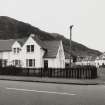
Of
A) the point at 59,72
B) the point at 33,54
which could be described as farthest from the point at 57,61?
the point at 59,72

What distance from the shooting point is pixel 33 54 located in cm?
4662

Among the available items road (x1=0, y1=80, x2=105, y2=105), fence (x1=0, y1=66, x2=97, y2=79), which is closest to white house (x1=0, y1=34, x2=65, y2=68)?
fence (x1=0, y1=66, x2=97, y2=79)

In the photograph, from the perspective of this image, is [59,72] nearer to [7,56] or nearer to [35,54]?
[35,54]

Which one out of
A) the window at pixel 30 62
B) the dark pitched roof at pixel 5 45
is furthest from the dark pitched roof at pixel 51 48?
the dark pitched roof at pixel 5 45

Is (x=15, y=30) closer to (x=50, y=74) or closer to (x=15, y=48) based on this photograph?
(x=15, y=48)

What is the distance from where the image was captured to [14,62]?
161 feet

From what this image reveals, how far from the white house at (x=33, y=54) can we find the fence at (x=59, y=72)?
566 inches

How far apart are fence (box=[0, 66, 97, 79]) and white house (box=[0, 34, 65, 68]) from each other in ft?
47.2

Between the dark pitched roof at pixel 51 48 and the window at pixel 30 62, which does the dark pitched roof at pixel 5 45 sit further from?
the dark pitched roof at pixel 51 48

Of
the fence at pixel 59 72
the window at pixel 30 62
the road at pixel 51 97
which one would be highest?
the window at pixel 30 62

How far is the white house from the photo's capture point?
4628 centimetres

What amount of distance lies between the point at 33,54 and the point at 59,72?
20759mm

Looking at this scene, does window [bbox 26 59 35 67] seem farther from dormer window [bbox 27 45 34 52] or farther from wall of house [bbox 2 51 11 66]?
wall of house [bbox 2 51 11 66]

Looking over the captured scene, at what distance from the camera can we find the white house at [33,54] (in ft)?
152
